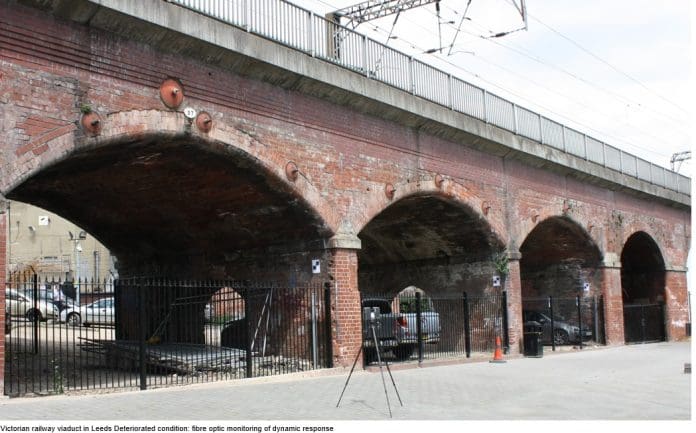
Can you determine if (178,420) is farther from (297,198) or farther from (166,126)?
(297,198)

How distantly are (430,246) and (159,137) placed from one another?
11.3 meters

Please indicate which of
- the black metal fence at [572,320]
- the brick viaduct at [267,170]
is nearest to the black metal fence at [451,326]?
the brick viaduct at [267,170]

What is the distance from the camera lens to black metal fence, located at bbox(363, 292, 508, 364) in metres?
18.0

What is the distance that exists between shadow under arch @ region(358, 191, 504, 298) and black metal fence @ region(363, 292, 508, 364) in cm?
60

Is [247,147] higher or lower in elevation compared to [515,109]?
lower

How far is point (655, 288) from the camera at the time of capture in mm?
29969

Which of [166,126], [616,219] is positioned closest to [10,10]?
[166,126]

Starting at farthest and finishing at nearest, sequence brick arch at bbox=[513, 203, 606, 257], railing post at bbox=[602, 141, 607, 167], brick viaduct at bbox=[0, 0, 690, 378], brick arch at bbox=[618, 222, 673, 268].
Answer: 1. brick arch at bbox=[618, 222, 673, 268]
2. railing post at bbox=[602, 141, 607, 167]
3. brick arch at bbox=[513, 203, 606, 257]
4. brick viaduct at bbox=[0, 0, 690, 378]

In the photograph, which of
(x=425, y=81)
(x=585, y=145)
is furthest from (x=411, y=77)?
(x=585, y=145)

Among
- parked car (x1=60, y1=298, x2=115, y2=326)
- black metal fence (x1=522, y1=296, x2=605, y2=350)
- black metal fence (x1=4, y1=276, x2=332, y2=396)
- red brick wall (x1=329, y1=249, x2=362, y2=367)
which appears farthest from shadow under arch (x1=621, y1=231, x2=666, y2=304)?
parked car (x1=60, y1=298, x2=115, y2=326)

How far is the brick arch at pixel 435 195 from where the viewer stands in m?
15.7

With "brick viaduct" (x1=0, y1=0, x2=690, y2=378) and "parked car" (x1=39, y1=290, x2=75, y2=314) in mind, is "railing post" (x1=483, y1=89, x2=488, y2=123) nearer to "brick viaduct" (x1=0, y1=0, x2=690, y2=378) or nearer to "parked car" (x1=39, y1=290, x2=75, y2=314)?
"brick viaduct" (x1=0, y1=0, x2=690, y2=378)

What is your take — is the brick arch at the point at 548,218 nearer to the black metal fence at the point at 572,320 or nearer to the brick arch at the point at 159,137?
the black metal fence at the point at 572,320

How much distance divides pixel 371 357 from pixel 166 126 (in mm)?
7582
